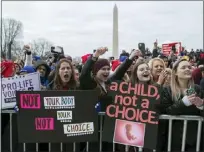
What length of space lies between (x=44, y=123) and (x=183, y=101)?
1.86 meters

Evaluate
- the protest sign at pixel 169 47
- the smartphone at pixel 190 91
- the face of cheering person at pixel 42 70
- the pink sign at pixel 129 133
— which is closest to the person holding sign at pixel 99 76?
the pink sign at pixel 129 133

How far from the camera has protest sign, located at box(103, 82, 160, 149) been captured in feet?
14.3

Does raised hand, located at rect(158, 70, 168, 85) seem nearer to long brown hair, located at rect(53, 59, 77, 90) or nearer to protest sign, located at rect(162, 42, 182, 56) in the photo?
long brown hair, located at rect(53, 59, 77, 90)

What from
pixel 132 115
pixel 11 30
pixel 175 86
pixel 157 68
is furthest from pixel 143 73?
pixel 11 30

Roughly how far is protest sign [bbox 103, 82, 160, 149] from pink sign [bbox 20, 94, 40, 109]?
0.96 meters

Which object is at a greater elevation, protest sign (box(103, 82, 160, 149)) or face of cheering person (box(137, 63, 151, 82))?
face of cheering person (box(137, 63, 151, 82))

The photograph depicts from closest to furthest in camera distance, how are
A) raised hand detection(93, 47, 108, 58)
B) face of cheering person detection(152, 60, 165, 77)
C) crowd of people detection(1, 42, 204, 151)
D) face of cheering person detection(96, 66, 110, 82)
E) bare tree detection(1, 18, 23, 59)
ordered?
crowd of people detection(1, 42, 204, 151)
raised hand detection(93, 47, 108, 58)
face of cheering person detection(96, 66, 110, 82)
face of cheering person detection(152, 60, 165, 77)
bare tree detection(1, 18, 23, 59)

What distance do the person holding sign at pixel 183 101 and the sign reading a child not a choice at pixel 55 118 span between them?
1.01 m

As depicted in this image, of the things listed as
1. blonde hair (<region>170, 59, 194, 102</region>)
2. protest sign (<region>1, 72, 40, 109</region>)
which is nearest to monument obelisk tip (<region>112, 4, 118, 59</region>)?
protest sign (<region>1, 72, 40, 109</region>)

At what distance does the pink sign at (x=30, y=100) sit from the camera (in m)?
4.57

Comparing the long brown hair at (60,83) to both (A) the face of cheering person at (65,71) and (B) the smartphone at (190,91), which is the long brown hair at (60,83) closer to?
(A) the face of cheering person at (65,71)

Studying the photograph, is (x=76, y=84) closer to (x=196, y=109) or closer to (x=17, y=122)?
(x=17, y=122)

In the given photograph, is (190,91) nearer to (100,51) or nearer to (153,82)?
(153,82)

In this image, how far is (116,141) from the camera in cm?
451
